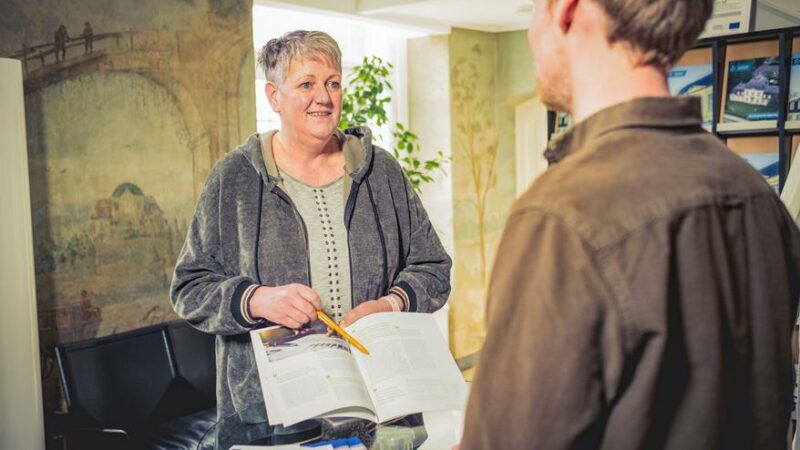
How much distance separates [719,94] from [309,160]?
105 inches

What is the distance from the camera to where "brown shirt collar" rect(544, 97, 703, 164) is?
870 mm

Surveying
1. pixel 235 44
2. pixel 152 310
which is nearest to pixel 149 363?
pixel 152 310

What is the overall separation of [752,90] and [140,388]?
3170 millimetres

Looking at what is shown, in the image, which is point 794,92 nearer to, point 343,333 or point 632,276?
point 343,333

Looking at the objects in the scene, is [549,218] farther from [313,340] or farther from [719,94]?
[719,94]

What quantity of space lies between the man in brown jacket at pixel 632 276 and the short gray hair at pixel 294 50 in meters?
1.19

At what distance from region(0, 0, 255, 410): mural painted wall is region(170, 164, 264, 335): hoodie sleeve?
167cm

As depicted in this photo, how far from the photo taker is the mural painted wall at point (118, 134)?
3.36 meters

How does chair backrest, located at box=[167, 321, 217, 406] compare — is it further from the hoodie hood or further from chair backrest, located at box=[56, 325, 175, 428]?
the hoodie hood

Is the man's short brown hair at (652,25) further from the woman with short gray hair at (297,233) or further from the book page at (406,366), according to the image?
the woman with short gray hair at (297,233)

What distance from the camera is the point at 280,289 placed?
1.83m

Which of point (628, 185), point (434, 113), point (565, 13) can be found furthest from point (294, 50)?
point (434, 113)

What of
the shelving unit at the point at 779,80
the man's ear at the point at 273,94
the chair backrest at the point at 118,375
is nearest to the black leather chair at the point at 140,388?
the chair backrest at the point at 118,375

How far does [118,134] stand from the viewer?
3.67 meters
